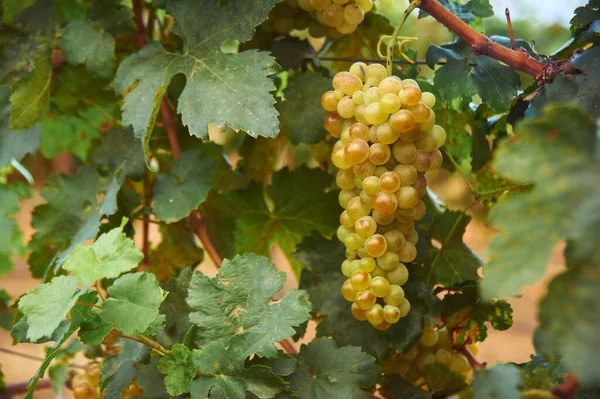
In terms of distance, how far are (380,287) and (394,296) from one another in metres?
0.02

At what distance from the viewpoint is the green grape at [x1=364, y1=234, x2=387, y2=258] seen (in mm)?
591

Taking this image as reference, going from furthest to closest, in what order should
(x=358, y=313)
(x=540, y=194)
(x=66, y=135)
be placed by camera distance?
(x=66, y=135), (x=358, y=313), (x=540, y=194)

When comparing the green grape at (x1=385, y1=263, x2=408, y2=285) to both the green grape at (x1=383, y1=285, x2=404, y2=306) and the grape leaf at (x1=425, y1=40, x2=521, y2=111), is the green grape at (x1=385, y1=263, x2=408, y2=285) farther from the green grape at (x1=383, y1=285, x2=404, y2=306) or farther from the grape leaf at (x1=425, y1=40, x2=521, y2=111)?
the grape leaf at (x1=425, y1=40, x2=521, y2=111)

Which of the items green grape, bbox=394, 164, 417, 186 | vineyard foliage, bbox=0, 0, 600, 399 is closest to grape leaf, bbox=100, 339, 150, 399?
vineyard foliage, bbox=0, 0, 600, 399

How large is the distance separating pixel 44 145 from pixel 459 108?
0.79 m

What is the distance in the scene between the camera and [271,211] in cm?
97

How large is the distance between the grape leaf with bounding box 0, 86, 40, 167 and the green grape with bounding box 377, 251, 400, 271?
0.59 metres

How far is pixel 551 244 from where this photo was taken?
1.07 ft

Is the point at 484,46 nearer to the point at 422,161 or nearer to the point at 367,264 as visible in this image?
the point at 422,161

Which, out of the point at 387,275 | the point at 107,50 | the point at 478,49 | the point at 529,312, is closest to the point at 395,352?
the point at 387,275

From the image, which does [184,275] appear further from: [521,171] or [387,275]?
[521,171]

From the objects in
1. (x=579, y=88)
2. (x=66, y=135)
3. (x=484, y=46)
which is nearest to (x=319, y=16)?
(x=484, y=46)

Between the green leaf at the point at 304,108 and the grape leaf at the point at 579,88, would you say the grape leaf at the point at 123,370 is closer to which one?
the green leaf at the point at 304,108

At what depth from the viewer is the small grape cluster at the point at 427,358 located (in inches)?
27.6
